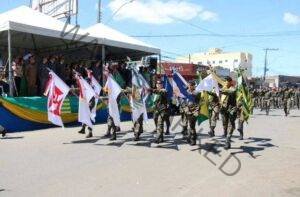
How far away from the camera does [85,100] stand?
13.9 m

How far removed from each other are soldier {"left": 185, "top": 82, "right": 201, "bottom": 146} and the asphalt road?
26 cm

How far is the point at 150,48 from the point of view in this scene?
22.8 metres

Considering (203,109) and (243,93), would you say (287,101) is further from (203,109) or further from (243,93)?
(203,109)

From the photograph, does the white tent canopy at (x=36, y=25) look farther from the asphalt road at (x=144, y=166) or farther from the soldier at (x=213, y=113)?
the soldier at (x=213, y=113)

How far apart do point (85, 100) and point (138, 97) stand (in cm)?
161

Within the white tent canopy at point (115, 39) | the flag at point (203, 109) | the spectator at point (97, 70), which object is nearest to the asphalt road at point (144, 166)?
the flag at point (203, 109)

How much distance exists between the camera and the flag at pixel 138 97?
13.2m

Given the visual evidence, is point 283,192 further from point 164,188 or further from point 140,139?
point 140,139

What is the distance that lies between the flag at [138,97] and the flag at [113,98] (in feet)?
1.49

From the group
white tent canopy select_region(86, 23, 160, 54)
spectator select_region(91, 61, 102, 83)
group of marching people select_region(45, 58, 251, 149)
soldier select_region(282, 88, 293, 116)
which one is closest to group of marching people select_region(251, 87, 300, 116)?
soldier select_region(282, 88, 293, 116)

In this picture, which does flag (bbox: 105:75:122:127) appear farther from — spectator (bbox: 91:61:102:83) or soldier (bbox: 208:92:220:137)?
spectator (bbox: 91:61:102:83)

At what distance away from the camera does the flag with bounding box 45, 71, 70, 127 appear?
13.1 m

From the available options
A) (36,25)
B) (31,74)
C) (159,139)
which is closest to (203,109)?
(159,139)

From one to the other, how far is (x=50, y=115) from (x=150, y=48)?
10396mm
